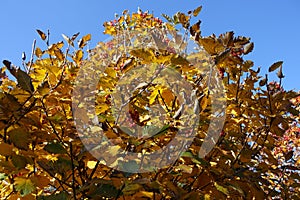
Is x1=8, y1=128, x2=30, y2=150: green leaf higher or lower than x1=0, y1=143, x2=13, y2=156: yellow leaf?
higher

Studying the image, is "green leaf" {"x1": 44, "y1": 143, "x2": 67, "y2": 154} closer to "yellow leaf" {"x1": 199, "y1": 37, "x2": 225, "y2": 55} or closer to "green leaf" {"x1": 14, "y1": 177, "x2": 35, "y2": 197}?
"green leaf" {"x1": 14, "y1": 177, "x2": 35, "y2": 197}

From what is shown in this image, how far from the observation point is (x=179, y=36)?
1753 mm

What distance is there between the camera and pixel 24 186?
1126mm

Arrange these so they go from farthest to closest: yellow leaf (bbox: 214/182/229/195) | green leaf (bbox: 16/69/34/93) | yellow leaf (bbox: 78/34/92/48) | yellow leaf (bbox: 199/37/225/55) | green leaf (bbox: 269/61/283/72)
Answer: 1. yellow leaf (bbox: 78/34/92/48)
2. green leaf (bbox: 269/61/283/72)
3. yellow leaf (bbox: 199/37/225/55)
4. yellow leaf (bbox: 214/182/229/195)
5. green leaf (bbox: 16/69/34/93)

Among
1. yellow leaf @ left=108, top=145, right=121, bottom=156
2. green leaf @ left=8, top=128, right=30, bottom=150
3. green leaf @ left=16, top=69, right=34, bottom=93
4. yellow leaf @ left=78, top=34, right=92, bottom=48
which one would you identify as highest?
yellow leaf @ left=78, top=34, right=92, bottom=48

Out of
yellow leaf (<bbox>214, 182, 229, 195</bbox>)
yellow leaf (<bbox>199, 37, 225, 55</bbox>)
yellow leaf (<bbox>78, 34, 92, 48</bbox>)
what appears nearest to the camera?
yellow leaf (<bbox>214, 182, 229, 195</bbox>)

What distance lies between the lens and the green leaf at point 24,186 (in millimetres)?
1104

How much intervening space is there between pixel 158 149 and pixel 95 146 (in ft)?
1.05

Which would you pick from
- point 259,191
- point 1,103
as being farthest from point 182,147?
point 1,103

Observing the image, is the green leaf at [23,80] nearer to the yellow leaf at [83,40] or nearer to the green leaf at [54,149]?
the green leaf at [54,149]

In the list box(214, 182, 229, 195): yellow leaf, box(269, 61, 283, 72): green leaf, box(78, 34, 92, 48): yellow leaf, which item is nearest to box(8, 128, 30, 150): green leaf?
box(214, 182, 229, 195): yellow leaf

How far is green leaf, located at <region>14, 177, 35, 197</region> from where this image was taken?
3.62 feet

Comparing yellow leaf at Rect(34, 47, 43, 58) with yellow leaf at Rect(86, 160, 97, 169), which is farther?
yellow leaf at Rect(34, 47, 43, 58)

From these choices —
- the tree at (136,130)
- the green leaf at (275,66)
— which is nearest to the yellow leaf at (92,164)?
the tree at (136,130)
